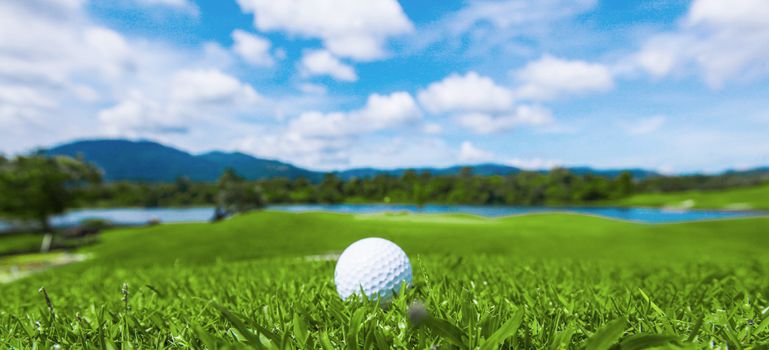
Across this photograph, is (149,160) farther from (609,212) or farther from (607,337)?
(607,337)

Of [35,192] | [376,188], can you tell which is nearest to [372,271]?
[35,192]

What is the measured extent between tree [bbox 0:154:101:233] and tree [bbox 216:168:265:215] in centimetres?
1602

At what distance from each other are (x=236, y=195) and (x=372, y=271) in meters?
52.6

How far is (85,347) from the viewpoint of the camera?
130 centimetres

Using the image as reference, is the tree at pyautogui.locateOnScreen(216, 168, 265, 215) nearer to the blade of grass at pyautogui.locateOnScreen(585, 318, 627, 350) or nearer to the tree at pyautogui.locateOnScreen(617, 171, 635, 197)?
the blade of grass at pyautogui.locateOnScreen(585, 318, 627, 350)

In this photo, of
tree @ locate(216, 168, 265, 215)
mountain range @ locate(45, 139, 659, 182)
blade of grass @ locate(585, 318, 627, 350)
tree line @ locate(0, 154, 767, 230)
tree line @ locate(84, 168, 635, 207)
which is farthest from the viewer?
mountain range @ locate(45, 139, 659, 182)

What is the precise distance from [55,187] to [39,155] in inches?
589

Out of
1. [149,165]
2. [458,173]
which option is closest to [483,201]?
[458,173]

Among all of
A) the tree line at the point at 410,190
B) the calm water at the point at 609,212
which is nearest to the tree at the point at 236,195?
the calm water at the point at 609,212

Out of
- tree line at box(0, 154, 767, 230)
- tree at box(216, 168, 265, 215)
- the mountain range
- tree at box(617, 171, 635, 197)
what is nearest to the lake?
tree line at box(0, 154, 767, 230)

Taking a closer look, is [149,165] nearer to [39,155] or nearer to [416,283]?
[39,155]

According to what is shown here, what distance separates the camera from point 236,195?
166ft

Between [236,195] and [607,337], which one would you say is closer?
[607,337]

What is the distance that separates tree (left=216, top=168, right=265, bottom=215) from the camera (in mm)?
48875
